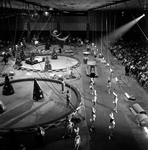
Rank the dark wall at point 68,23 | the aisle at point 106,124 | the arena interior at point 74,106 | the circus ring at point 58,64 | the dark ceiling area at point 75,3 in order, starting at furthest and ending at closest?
the dark wall at point 68,23, the circus ring at point 58,64, the dark ceiling area at point 75,3, the arena interior at point 74,106, the aisle at point 106,124

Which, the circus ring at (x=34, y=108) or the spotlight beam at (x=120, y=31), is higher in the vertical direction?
the spotlight beam at (x=120, y=31)

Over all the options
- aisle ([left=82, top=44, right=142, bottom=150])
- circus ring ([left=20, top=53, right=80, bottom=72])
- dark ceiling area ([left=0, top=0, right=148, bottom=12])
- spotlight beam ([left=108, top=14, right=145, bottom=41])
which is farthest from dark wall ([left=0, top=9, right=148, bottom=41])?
Result: aisle ([left=82, top=44, right=142, bottom=150])

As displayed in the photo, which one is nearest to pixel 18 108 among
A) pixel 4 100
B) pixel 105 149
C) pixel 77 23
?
pixel 4 100

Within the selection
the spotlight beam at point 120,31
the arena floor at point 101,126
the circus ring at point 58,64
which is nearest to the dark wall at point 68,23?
the spotlight beam at point 120,31

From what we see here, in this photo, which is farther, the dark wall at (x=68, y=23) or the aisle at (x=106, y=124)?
the dark wall at (x=68, y=23)

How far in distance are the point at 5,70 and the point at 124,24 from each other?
29.7 metres

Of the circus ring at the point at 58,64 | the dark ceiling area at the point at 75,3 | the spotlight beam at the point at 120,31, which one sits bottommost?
the circus ring at the point at 58,64

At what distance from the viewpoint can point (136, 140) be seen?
326 inches

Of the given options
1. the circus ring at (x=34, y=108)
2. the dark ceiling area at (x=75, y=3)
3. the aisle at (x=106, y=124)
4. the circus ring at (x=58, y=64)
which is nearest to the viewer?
the aisle at (x=106, y=124)

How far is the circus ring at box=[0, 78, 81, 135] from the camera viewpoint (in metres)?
9.63

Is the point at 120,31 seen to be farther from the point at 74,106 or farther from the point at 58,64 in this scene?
the point at 74,106

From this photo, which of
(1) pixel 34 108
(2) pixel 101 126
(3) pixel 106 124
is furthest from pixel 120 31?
(2) pixel 101 126

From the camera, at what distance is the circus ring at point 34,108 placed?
31.6ft

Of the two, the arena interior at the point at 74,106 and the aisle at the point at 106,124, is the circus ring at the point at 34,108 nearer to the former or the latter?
the arena interior at the point at 74,106
